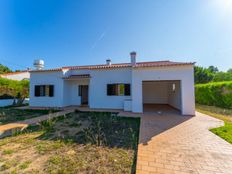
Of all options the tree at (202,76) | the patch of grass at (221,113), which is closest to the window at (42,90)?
the patch of grass at (221,113)

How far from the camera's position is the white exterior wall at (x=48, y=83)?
14633mm

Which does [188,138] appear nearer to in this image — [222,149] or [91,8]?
[222,149]

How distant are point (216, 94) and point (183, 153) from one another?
48.3ft

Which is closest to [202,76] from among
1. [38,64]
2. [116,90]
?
[116,90]

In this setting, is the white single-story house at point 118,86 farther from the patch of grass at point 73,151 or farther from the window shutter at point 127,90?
the patch of grass at point 73,151

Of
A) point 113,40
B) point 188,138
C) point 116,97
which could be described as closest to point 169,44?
point 113,40

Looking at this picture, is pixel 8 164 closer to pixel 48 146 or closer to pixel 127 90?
pixel 48 146

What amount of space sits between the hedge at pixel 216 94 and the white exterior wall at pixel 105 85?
34.9 feet

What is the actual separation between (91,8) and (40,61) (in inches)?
451

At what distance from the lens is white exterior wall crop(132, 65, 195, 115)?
10.0 metres

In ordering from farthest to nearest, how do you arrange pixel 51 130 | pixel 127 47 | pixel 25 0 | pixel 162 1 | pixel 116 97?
pixel 127 47 → pixel 116 97 → pixel 25 0 → pixel 162 1 → pixel 51 130

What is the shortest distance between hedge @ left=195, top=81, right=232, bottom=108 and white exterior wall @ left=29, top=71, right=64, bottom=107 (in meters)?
18.5

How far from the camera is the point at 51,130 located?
673 centimetres

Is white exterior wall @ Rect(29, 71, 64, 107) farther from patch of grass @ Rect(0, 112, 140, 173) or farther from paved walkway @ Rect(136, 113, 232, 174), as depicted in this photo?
paved walkway @ Rect(136, 113, 232, 174)
